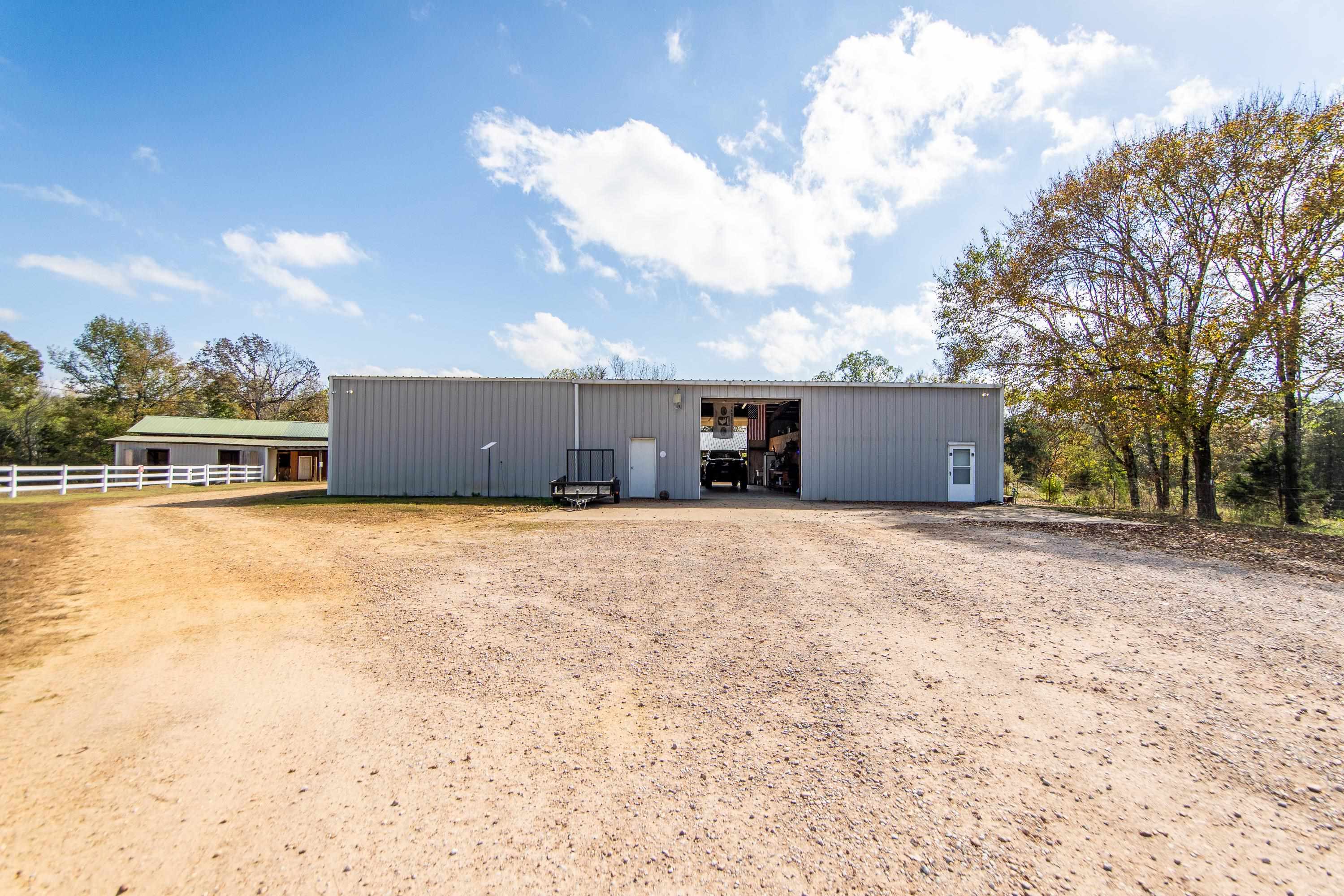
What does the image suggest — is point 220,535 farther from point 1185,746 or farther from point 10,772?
point 1185,746

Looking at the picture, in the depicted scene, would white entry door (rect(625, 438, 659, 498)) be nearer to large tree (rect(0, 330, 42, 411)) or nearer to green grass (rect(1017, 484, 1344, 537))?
green grass (rect(1017, 484, 1344, 537))

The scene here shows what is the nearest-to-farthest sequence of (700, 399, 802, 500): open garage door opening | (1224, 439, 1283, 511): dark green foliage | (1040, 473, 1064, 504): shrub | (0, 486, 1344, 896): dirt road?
(0, 486, 1344, 896): dirt road < (1224, 439, 1283, 511): dark green foliage < (1040, 473, 1064, 504): shrub < (700, 399, 802, 500): open garage door opening

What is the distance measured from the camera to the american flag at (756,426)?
26672 millimetres

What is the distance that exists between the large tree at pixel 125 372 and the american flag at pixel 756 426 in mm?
43548

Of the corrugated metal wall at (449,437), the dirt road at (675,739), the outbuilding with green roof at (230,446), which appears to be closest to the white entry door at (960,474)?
the dirt road at (675,739)

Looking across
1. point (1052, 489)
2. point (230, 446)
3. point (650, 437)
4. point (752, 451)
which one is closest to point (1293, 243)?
point (1052, 489)

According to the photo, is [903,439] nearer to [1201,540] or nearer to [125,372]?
[1201,540]

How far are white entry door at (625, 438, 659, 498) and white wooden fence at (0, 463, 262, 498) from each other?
17.6 metres

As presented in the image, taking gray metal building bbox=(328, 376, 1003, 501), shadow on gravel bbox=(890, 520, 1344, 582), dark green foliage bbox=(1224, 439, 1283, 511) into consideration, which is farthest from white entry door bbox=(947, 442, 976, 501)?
dark green foliage bbox=(1224, 439, 1283, 511)

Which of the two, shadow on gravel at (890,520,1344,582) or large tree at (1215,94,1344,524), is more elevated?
large tree at (1215,94,1344,524)

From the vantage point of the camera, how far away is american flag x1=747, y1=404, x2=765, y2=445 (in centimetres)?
2667

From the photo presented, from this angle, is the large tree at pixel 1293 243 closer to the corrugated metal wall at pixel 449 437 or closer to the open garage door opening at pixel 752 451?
the open garage door opening at pixel 752 451

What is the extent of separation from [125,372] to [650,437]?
47.7 m

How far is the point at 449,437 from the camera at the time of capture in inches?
682
